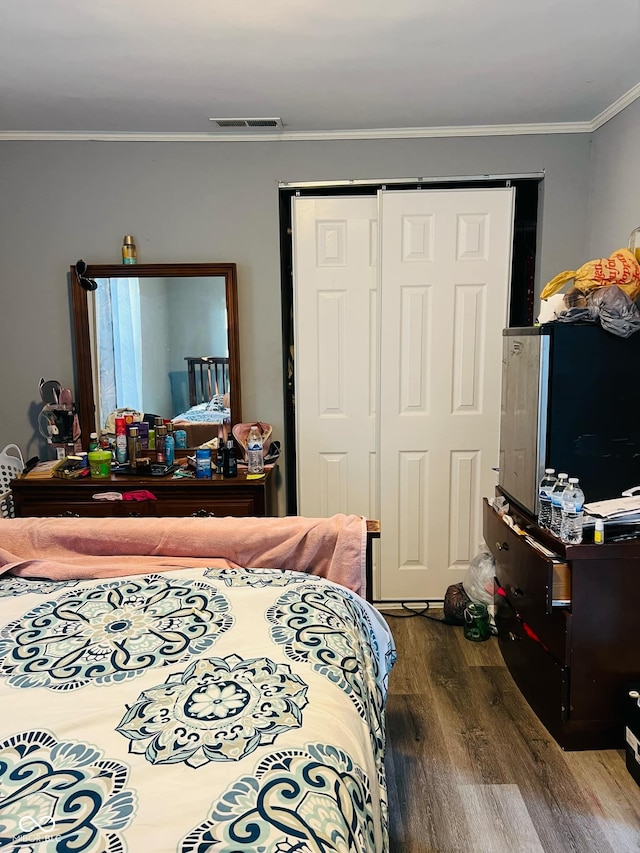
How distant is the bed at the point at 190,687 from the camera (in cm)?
84

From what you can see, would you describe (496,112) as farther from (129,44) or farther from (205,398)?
(205,398)

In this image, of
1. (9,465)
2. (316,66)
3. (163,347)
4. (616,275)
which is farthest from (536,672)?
(9,465)

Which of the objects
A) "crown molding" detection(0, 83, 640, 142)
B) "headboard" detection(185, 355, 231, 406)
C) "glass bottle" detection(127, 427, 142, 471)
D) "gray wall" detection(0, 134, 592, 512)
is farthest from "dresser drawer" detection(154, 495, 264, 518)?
"crown molding" detection(0, 83, 640, 142)

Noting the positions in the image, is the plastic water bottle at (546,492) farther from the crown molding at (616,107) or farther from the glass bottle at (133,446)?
the glass bottle at (133,446)

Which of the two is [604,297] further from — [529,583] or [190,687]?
[190,687]

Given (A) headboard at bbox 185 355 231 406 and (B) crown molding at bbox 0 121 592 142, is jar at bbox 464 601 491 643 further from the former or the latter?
(B) crown molding at bbox 0 121 592 142

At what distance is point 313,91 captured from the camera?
7.72 feet

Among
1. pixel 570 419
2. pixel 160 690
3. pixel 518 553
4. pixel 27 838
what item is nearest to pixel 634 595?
pixel 518 553

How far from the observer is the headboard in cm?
300

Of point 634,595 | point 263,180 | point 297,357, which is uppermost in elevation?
point 263,180

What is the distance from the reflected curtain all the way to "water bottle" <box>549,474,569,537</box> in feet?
6.67

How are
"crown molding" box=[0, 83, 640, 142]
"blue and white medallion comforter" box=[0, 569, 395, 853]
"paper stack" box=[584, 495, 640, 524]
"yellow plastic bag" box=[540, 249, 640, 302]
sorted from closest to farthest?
"blue and white medallion comforter" box=[0, 569, 395, 853], "paper stack" box=[584, 495, 640, 524], "yellow plastic bag" box=[540, 249, 640, 302], "crown molding" box=[0, 83, 640, 142]

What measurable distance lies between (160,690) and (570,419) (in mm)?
1552

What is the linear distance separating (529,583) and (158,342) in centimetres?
206
